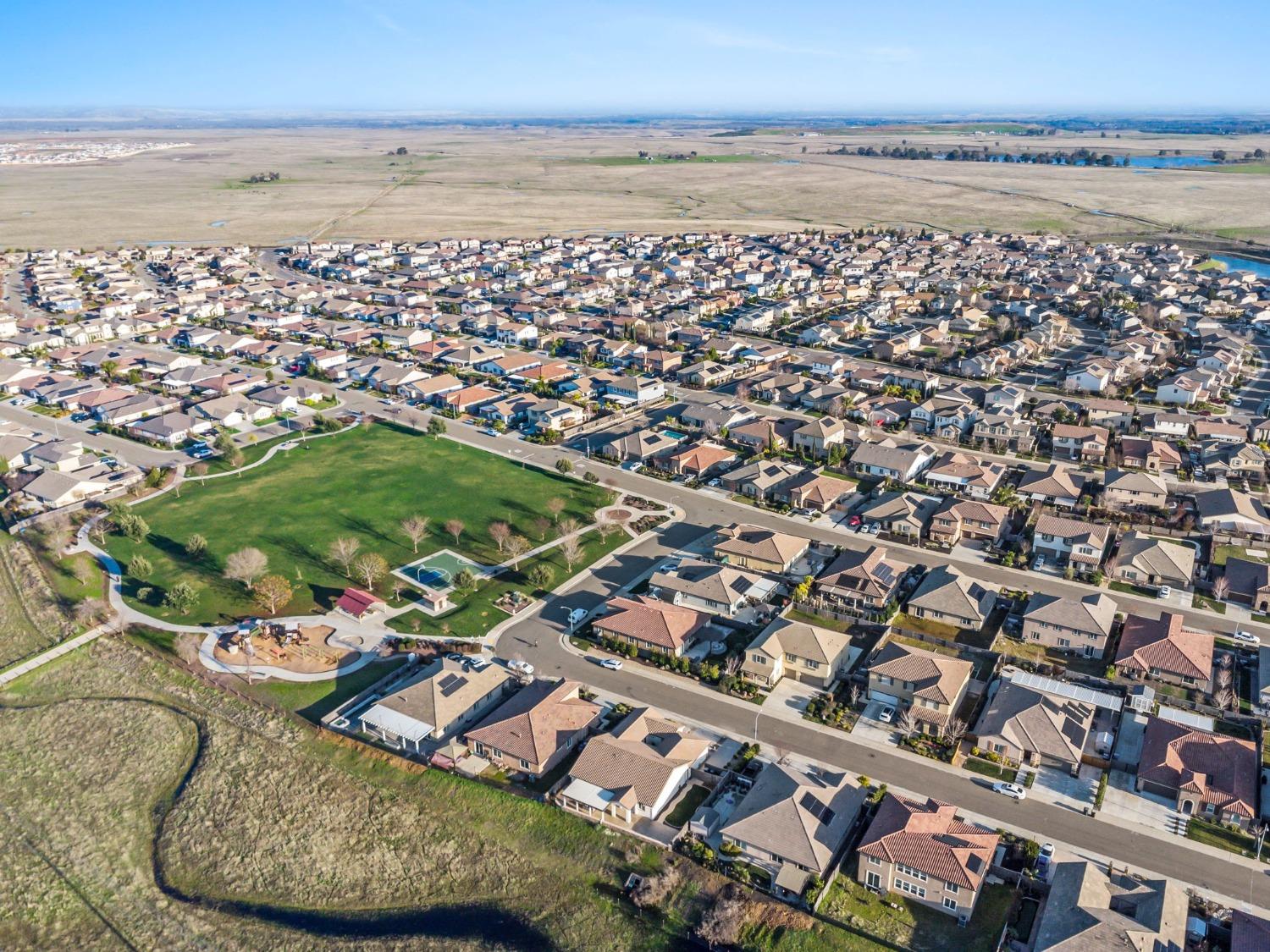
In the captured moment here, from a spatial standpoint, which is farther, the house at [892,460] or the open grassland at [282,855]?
the house at [892,460]

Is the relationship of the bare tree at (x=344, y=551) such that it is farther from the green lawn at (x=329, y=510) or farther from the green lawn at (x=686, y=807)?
the green lawn at (x=686, y=807)

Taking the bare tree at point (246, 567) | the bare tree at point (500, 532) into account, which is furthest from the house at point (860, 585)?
the bare tree at point (246, 567)

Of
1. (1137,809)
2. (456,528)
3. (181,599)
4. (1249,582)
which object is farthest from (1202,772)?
(181,599)

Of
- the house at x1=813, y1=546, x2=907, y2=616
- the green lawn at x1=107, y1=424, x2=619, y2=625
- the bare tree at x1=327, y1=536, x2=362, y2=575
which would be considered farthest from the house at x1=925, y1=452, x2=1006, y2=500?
the bare tree at x1=327, y1=536, x2=362, y2=575

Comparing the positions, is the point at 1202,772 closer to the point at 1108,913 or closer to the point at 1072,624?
the point at 1108,913

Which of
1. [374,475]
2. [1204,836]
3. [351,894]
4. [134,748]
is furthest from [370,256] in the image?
[1204,836]
